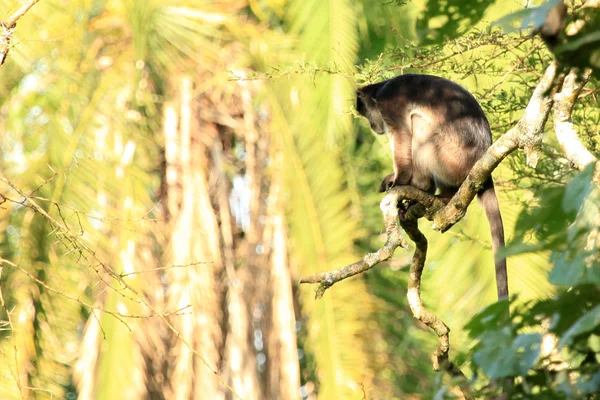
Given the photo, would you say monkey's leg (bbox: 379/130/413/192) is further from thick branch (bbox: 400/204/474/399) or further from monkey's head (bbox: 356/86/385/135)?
thick branch (bbox: 400/204/474/399)

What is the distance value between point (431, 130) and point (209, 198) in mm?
4215

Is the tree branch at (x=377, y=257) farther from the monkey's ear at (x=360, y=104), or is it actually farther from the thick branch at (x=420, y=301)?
the monkey's ear at (x=360, y=104)

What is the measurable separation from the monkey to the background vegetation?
0.74m

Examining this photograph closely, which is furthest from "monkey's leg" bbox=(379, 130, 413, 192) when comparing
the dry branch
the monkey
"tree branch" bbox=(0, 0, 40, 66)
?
"tree branch" bbox=(0, 0, 40, 66)

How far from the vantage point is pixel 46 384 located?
23.9ft

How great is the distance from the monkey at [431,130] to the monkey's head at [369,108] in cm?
21

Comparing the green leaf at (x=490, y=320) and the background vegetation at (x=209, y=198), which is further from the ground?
the background vegetation at (x=209, y=198)

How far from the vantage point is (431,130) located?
516cm

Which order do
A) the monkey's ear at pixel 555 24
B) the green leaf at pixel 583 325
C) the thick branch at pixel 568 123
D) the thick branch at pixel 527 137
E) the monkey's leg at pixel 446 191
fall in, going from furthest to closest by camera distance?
1. the monkey's leg at pixel 446 191
2. the thick branch at pixel 527 137
3. the thick branch at pixel 568 123
4. the monkey's ear at pixel 555 24
5. the green leaf at pixel 583 325

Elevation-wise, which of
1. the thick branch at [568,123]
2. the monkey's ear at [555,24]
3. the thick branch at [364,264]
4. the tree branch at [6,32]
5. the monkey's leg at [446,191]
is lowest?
the monkey's ear at [555,24]

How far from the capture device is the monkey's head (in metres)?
5.57

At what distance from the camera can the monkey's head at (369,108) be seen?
219 inches

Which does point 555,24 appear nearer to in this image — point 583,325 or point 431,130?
point 583,325

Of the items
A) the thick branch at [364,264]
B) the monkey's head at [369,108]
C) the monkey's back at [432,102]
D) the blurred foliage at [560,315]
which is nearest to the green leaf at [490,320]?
the blurred foliage at [560,315]
